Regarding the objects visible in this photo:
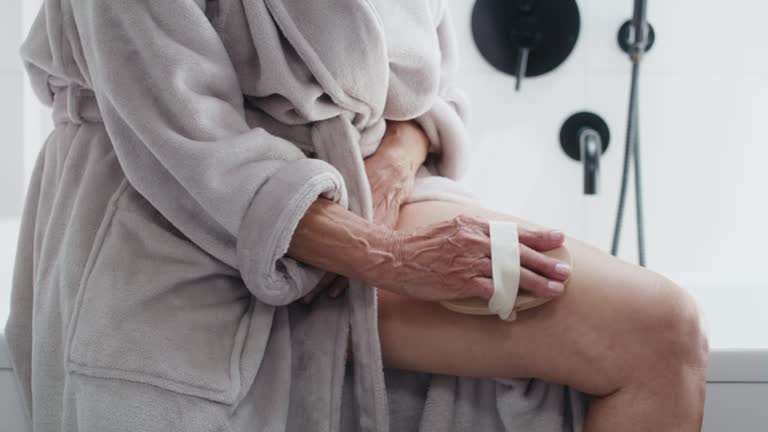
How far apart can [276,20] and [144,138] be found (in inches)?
7.5

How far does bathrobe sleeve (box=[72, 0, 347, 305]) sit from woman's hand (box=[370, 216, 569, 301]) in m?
0.10

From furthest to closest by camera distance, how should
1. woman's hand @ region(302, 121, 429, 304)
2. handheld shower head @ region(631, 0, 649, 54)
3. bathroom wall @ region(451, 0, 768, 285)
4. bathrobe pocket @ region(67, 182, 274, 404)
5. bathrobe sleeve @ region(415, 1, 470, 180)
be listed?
1. bathroom wall @ region(451, 0, 768, 285)
2. handheld shower head @ region(631, 0, 649, 54)
3. bathrobe sleeve @ region(415, 1, 470, 180)
4. woman's hand @ region(302, 121, 429, 304)
5. bathrobe pocket @ region(67, 182, 274, 404)

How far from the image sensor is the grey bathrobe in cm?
68

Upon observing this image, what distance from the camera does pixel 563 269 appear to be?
689mm

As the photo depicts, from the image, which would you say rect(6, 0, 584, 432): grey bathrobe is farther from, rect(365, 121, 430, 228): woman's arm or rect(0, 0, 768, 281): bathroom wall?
rect(0, 0, 768, 281): bathroom wall

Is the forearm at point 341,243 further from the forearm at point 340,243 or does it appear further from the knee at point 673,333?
the knee at point 673,333

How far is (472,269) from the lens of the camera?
693 mm

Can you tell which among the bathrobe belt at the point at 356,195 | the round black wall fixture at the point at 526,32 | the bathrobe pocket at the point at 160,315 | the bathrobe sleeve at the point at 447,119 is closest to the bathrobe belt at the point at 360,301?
the bathrobe belt at the point at 356,195

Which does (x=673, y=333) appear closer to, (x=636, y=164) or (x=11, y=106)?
(x=636, y=164)

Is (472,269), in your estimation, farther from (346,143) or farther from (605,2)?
(605,2)

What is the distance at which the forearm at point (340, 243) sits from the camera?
2.30 feet

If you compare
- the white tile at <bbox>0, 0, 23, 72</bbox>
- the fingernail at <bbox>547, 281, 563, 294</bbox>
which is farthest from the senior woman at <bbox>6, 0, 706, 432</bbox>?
the white tile at <bbox>0, 0, 23, 72</bbox>

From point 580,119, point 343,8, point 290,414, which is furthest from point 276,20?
point 580,119

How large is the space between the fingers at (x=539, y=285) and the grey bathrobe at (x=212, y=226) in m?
0.14
